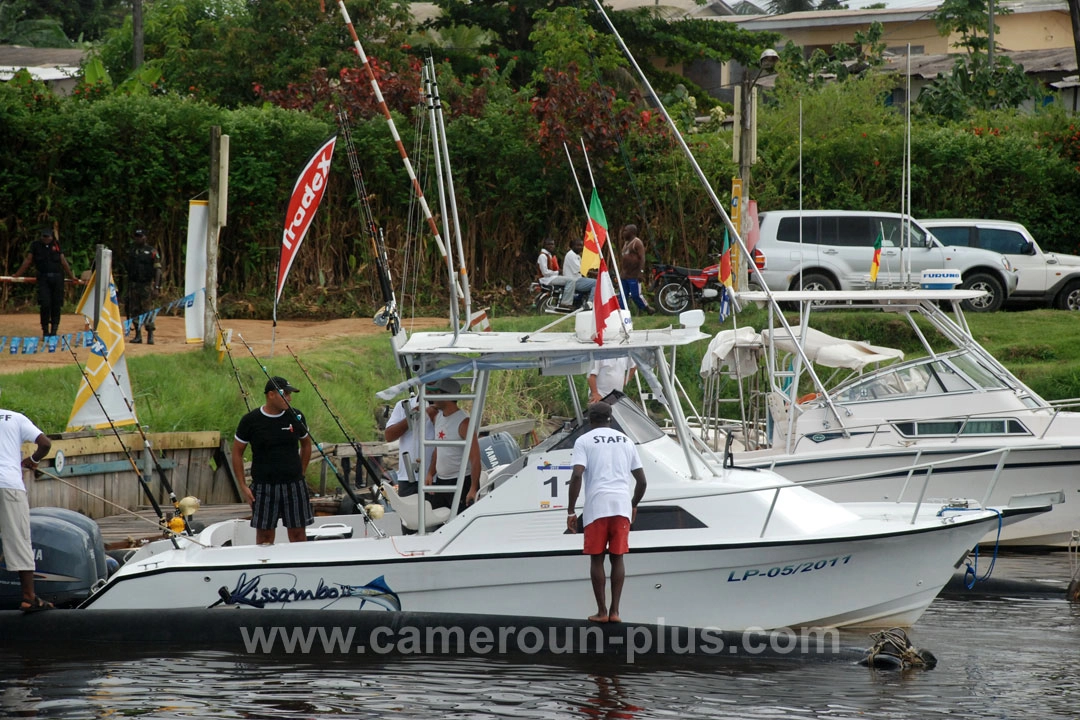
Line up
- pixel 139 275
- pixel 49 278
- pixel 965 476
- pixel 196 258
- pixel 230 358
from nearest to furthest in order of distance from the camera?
pixel 230 358
pixel 965 476
pixel 196 258
pixel 49 278
pixel 139 275

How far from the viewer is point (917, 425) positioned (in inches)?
530

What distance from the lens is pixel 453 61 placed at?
29625mm

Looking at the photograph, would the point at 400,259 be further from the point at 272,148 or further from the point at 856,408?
the point at 856,408

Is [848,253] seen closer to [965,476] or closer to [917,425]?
[917,425]

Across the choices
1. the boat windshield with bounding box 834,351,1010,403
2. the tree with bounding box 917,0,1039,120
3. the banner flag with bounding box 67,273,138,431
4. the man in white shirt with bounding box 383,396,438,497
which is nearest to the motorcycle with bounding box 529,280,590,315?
the boat windshield with bounding box 834,351,1010,403

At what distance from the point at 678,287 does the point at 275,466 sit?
12.2 metres

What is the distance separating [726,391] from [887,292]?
18.7 ft

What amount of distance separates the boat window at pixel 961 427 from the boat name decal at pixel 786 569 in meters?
4.89

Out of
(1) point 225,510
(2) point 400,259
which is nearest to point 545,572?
(1) point 225,510

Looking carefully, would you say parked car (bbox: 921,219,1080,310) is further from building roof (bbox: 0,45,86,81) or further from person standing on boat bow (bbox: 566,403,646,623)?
building roof (bbox: 0,45,86,81)

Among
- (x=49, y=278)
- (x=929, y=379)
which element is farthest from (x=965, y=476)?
(x=49, y=278)

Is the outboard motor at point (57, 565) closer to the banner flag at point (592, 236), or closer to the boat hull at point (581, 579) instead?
the boat hull at point (581, 579)

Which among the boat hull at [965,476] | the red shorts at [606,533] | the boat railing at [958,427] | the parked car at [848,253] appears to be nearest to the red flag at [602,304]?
the red shorts at [606,533]

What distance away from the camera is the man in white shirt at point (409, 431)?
30.4 ft
